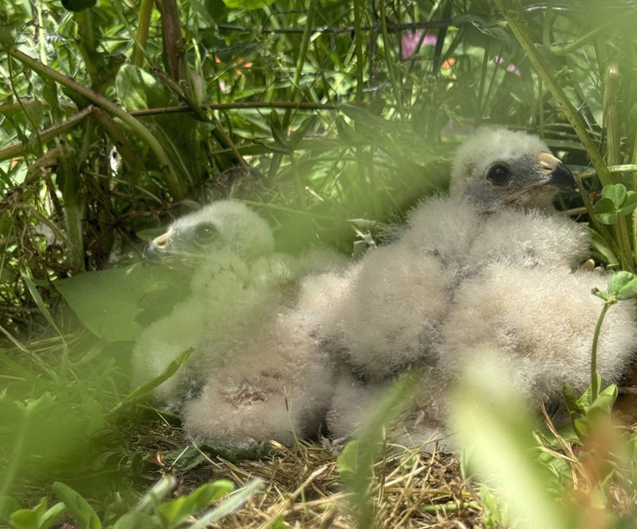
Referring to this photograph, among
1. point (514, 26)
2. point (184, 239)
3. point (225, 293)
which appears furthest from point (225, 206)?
point (514, 26)

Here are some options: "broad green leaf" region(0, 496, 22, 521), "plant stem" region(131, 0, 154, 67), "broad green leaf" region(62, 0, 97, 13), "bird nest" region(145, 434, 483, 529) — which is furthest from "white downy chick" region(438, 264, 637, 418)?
"plant stem" region(131, 0, 154, 67)

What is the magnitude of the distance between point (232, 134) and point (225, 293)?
852 mm

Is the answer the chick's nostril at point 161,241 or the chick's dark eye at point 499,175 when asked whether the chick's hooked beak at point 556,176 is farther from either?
the chick's nostril at point 161,241

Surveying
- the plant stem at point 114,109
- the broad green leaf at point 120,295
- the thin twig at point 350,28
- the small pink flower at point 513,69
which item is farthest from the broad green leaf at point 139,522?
the small pink flower at point 513,69

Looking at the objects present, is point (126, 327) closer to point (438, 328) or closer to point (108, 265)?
point (108, 265)

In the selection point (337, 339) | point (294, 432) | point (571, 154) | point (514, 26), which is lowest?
point (294, 432)

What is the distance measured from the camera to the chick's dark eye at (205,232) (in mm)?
2090

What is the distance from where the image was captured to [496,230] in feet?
5.66

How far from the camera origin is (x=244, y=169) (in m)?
2.37

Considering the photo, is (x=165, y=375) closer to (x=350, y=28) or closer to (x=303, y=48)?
(x=303, y=48)

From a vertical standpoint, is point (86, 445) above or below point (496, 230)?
below

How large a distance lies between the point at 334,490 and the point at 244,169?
3.97 ft

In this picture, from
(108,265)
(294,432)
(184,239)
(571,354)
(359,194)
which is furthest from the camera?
(108,265)

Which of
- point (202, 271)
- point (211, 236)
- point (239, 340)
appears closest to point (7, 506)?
Result: point (239, 340)
